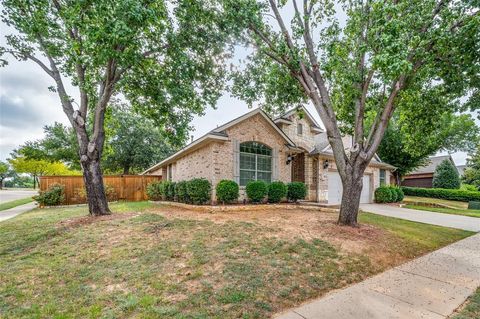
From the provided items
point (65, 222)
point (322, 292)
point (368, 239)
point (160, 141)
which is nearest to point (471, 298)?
point (322, 292)

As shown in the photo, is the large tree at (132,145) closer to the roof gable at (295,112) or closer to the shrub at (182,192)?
the shrub at (182,192)

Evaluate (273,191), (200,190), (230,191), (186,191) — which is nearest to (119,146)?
(186,191)

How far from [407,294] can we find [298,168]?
11.2 meters

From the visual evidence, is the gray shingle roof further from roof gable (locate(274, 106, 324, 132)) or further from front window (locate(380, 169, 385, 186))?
roof gable (locate(274, 106, 324, 132))

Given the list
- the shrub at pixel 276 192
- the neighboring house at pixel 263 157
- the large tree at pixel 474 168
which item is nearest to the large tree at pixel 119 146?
the neighboring house at pixel 263 157

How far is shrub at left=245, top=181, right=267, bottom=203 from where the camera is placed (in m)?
11.0

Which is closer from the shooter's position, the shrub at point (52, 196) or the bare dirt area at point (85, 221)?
the bare dirt area at point (85, 221)

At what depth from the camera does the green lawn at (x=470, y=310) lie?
10.1 feet

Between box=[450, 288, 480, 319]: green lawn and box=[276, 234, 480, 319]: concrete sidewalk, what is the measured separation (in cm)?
8

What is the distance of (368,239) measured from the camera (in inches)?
250

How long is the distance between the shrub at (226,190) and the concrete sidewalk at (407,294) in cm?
670

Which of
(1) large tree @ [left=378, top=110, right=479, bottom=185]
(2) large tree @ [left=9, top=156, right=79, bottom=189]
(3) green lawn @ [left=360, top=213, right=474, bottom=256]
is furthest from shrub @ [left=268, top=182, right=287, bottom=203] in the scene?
(2) large tree @ [left=9, top=156, right=79, bottom=189]

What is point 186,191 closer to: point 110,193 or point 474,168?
point 110,193

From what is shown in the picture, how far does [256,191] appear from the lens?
11.0 meters
